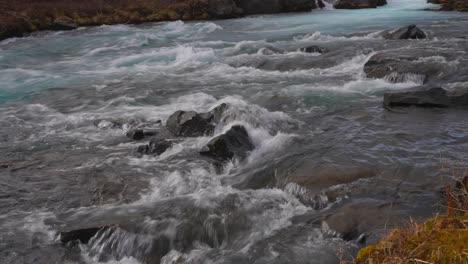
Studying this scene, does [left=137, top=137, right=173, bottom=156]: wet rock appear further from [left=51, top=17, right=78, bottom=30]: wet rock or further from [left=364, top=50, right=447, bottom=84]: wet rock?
[left=51, top=17, right=78, bottom=30]: wet rock

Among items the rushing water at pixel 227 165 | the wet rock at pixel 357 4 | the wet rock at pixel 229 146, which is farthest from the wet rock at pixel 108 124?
the wet rock at pixel 357 4

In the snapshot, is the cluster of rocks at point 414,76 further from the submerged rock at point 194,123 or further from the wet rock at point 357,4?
the wet rock at point 357,4

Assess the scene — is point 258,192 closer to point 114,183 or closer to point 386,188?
point 386,188

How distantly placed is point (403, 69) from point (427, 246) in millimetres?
11434

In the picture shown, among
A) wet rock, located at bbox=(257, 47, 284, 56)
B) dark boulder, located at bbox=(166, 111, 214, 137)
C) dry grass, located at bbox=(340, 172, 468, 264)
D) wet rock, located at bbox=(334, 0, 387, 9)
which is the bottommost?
dark boulder, located at bbox=(166, 111, 214, 137)

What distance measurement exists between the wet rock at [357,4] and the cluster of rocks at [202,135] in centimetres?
3273

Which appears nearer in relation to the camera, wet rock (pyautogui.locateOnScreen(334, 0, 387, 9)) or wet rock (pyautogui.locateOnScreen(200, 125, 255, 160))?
wet rock (pyautogui.locateOnScreen(200, 125, 255, 160))

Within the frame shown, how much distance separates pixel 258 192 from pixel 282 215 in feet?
2.79

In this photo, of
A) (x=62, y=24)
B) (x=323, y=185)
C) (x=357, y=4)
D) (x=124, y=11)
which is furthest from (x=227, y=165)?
(x=357, y=4)

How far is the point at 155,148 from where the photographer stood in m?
9.34

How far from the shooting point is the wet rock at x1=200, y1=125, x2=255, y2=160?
8797mm

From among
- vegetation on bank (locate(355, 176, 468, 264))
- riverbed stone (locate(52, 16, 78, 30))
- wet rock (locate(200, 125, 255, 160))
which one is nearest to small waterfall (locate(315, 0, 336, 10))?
riverbed stone (locate(52, 16, 78, 30))

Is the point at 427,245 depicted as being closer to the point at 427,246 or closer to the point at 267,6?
the point at 427,246

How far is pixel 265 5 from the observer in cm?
3981
